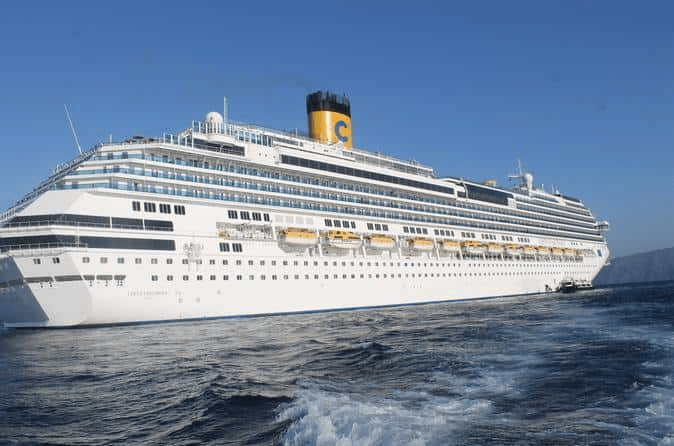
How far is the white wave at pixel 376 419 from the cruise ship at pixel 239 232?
70.2ft

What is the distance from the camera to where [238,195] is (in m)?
36.6

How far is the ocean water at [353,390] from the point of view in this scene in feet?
26.2

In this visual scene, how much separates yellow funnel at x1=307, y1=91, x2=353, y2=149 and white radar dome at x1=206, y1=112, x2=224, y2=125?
45.2 ft

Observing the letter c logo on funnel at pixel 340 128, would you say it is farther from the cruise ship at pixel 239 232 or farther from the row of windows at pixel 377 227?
the row of windows at pixel 377 227

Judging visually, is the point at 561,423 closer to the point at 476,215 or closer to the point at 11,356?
the point at 11,356

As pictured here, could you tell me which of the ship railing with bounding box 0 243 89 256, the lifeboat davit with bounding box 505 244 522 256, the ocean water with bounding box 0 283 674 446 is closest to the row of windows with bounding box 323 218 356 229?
the ship railing with bounding box 0 243 89 256

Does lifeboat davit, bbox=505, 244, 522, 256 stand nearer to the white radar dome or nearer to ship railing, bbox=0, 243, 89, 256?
the white radar dome

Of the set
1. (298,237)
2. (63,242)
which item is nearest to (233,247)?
(298,237)

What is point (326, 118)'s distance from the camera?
166ft

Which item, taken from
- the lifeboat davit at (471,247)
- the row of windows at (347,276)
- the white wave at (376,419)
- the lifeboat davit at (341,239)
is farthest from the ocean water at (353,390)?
the lifeboat davit at (471,247)

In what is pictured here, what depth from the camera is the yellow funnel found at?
1997 inches

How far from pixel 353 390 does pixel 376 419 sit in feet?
8.64

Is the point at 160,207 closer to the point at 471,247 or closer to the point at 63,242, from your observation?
the point at 63,242

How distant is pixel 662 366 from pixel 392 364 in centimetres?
676
